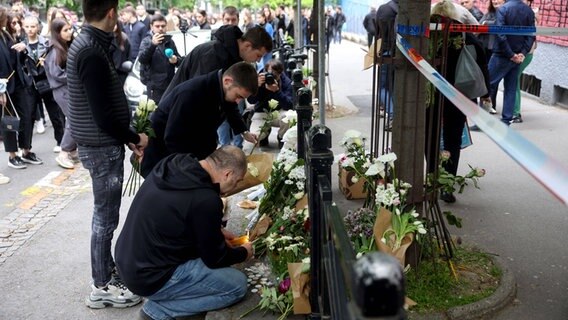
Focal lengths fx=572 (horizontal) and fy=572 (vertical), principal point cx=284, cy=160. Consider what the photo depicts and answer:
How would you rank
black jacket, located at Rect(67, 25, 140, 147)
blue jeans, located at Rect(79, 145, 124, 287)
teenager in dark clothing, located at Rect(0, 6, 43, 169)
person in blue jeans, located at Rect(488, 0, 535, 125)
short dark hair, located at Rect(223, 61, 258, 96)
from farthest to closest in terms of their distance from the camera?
person in blue jeans, located at Rect(488, 0, 535, 125) → teenager in dark clothing, located at Rect(0, 6, 43, 169) → short dark hair, located at Rect(223, 61, 258, 96) → blue jeans, located at Rect(79, 145, 124, 287) → black jacket, located at Rect(67, 25, 140, 147)

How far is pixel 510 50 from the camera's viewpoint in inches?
321

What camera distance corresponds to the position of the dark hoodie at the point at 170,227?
120 inches

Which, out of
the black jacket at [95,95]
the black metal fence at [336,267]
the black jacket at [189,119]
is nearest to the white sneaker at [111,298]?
the black jacket at [189,119]

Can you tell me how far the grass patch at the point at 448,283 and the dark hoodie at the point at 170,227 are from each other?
1.15 m

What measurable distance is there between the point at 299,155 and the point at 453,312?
5.39 feet

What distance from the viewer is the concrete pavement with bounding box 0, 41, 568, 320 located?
3.74 metres

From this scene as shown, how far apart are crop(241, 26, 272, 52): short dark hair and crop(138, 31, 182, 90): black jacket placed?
3.09 m

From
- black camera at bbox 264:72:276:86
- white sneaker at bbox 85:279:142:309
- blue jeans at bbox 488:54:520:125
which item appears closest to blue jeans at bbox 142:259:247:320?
white sneaker at bbox 85:279:142:309

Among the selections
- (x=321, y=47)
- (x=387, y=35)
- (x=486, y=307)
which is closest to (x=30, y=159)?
(x=321, y=47)

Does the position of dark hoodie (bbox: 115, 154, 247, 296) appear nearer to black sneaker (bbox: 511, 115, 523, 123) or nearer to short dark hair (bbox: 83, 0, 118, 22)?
short dark hair (bbox: 83, 0, 118, 22)

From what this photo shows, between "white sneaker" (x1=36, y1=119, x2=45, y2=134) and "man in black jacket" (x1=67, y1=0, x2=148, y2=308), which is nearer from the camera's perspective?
"man in black jacket" (x1=67, y1=0, x2=148, y2=308)

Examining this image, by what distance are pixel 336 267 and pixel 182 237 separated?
4.70ft

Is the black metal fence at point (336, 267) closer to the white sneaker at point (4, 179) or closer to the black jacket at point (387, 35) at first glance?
the black jacket at point (387, 35)

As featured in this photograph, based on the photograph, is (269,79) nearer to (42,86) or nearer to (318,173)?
(42,86)
